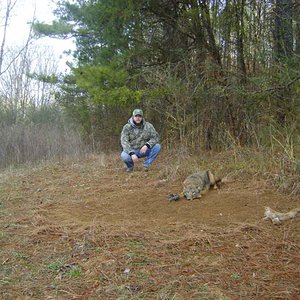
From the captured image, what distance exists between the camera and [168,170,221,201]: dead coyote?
529cm

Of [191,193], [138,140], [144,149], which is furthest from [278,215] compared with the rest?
[138,140]

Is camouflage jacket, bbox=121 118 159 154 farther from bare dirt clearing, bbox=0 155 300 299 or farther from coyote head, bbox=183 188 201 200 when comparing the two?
coyote head, bbox=183 188 201 200

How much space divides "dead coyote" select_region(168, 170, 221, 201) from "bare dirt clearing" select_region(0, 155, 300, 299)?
0.11 m

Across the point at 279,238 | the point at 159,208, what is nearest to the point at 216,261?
the point at 279,238

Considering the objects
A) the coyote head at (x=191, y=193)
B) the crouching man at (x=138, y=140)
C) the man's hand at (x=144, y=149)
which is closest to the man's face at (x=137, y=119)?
the crouching man at (x=138, y=140)

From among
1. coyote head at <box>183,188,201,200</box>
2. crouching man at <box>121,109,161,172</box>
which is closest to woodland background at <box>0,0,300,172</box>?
crouching man at <box>121,109,161,172</box>

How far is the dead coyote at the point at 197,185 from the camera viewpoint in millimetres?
5289

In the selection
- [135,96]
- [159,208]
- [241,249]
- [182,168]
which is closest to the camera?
[241,249]

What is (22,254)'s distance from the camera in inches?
143

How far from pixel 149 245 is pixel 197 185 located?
1915mm

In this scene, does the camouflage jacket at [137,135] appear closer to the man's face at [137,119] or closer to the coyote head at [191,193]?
the man's face at [137,119]

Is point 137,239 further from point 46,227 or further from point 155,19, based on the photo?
point 155,19

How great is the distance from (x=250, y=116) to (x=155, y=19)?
11.8 feet

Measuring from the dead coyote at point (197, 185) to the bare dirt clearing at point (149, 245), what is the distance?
11cm
